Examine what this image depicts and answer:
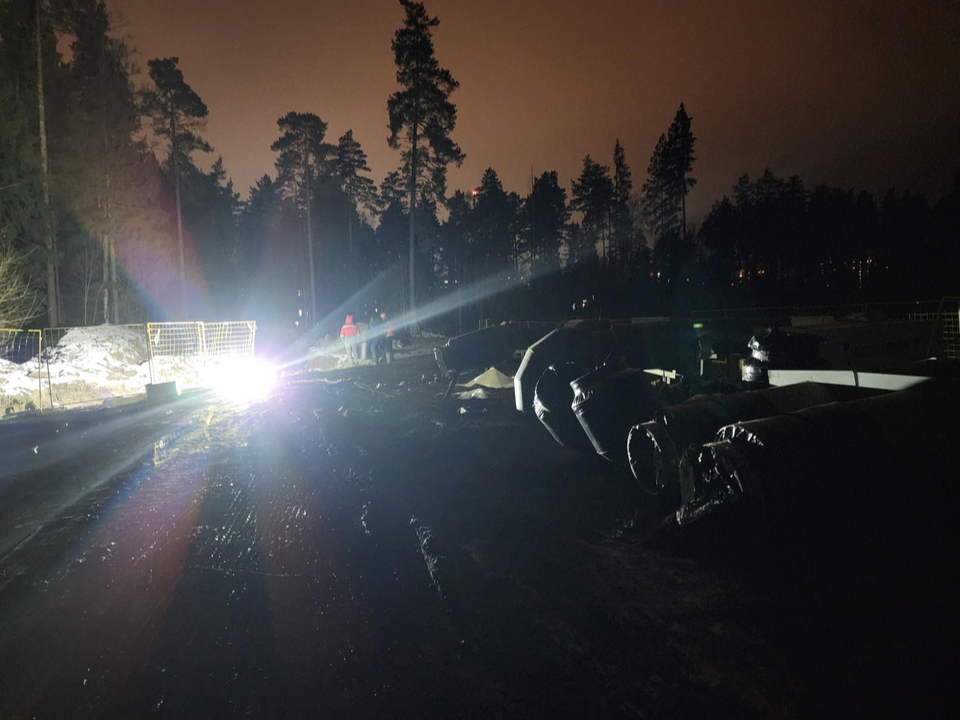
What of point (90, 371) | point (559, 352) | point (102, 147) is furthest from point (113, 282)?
point (559, 352)

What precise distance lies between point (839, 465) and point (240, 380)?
17779 mm

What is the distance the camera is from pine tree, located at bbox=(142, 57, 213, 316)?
30.3m

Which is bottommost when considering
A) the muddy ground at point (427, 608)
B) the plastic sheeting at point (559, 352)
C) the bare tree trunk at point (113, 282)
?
the muddy ground at point (427, 608)

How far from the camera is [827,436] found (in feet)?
10.3

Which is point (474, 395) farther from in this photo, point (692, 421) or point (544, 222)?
point (544, 222)

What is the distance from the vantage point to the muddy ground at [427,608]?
2.45 metres

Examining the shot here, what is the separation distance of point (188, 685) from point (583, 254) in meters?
59.4

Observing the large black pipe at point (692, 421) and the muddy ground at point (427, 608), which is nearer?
the muddy ground at point (427, 608)

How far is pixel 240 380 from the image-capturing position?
17422 mm

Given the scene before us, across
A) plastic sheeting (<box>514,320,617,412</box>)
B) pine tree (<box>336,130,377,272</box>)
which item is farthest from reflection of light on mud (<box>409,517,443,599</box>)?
pine tree (<box>336,130,377,272</box>)

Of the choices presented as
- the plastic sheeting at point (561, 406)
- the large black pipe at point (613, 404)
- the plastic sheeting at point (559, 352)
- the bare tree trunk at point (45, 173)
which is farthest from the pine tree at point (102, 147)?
the large black pipe at point (613, 404)

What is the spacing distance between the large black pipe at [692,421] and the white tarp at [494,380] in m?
7.08

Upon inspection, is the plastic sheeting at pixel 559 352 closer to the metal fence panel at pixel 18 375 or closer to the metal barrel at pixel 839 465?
the metal barrel at pixel 839 465

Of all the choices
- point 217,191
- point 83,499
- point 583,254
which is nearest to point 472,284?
point 583,254
